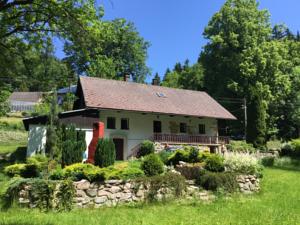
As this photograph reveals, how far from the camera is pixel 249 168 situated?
39.6 ft

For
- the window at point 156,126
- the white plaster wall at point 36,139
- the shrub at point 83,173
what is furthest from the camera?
the window at point 156,126

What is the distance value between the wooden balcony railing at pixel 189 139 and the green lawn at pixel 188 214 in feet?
60.2

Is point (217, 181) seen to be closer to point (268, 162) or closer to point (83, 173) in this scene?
point (83, 173)

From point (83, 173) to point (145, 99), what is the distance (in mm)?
20693

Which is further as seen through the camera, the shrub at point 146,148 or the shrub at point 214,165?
the shrub at point 146,148

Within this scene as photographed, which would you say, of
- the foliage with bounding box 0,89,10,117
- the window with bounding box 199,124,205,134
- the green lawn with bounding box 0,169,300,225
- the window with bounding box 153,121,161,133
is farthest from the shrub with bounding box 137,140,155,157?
the green lawn with bounding box 0,169,300,225

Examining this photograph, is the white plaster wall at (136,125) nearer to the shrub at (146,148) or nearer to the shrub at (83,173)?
the shrub at (146,148)

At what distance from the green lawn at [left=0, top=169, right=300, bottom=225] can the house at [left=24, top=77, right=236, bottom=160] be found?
596 inches

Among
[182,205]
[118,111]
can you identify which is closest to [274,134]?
[118,111]

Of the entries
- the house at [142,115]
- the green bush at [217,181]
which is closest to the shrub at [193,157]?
the green bush at [217,181]

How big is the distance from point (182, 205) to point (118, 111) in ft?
60.9

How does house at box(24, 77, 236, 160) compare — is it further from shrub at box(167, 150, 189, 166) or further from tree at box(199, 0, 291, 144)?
shrub at box(167, 150, 189, 166)

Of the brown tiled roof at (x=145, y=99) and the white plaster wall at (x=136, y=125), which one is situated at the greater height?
the brown tiled roof at (x=145, y=99)

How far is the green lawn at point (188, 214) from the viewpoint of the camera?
7.75m
